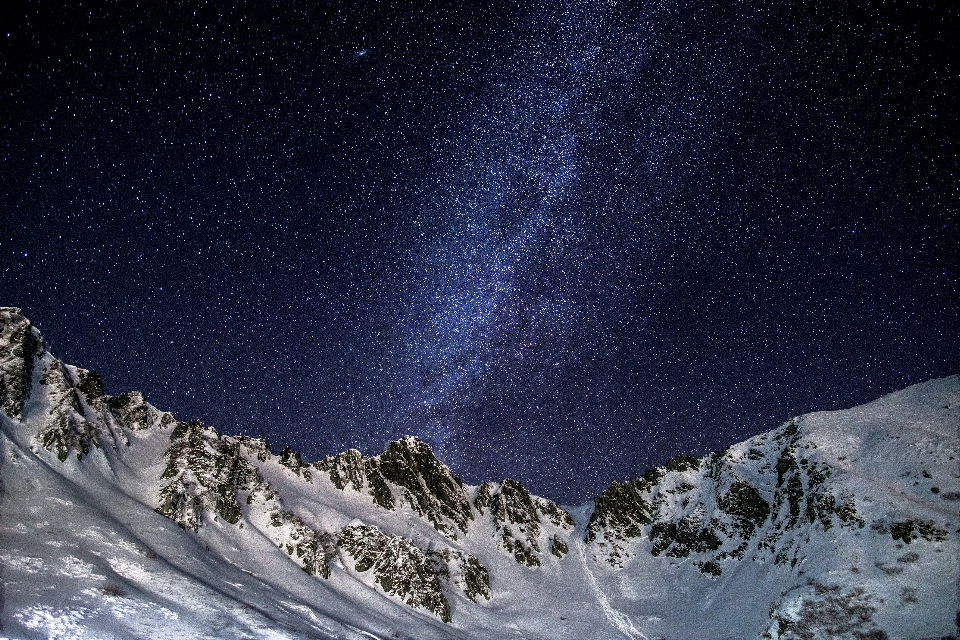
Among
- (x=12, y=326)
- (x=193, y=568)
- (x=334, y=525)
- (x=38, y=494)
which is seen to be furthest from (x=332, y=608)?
(x=12, y=326)

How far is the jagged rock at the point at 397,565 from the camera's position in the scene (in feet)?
282

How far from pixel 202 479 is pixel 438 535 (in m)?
50.5

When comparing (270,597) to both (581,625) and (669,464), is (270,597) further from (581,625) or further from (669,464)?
(669,464)

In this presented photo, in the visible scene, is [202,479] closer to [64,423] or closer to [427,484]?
[64,423]

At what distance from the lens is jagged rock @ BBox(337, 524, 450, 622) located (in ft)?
282

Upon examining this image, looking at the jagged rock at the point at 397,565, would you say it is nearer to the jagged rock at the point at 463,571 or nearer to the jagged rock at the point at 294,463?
the jagged rock at the point at 463,571

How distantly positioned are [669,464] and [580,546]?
36059 millimetres

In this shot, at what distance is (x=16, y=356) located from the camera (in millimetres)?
86312

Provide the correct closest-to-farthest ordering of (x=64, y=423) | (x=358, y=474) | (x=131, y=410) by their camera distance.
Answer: (x=64, y=423) < (x=131, y=410) < (x=358, y=474)

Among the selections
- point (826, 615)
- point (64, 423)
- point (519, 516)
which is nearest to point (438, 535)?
point (519, 516)

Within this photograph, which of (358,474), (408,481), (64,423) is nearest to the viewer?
(64,423)

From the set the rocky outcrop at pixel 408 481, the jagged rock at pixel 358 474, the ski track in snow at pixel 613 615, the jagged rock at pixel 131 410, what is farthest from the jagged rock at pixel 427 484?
the jagged rock at pixel 131 410

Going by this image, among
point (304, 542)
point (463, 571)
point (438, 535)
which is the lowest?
point (304, 542)

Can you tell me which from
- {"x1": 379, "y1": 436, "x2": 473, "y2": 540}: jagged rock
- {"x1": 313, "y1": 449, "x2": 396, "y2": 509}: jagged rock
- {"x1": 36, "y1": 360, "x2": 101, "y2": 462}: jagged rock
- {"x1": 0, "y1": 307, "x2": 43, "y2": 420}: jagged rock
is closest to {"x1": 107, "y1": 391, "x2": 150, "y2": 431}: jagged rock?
{"x1": 36, "y1": 360, "x2": 101, "y2": 462}: jagged rock
